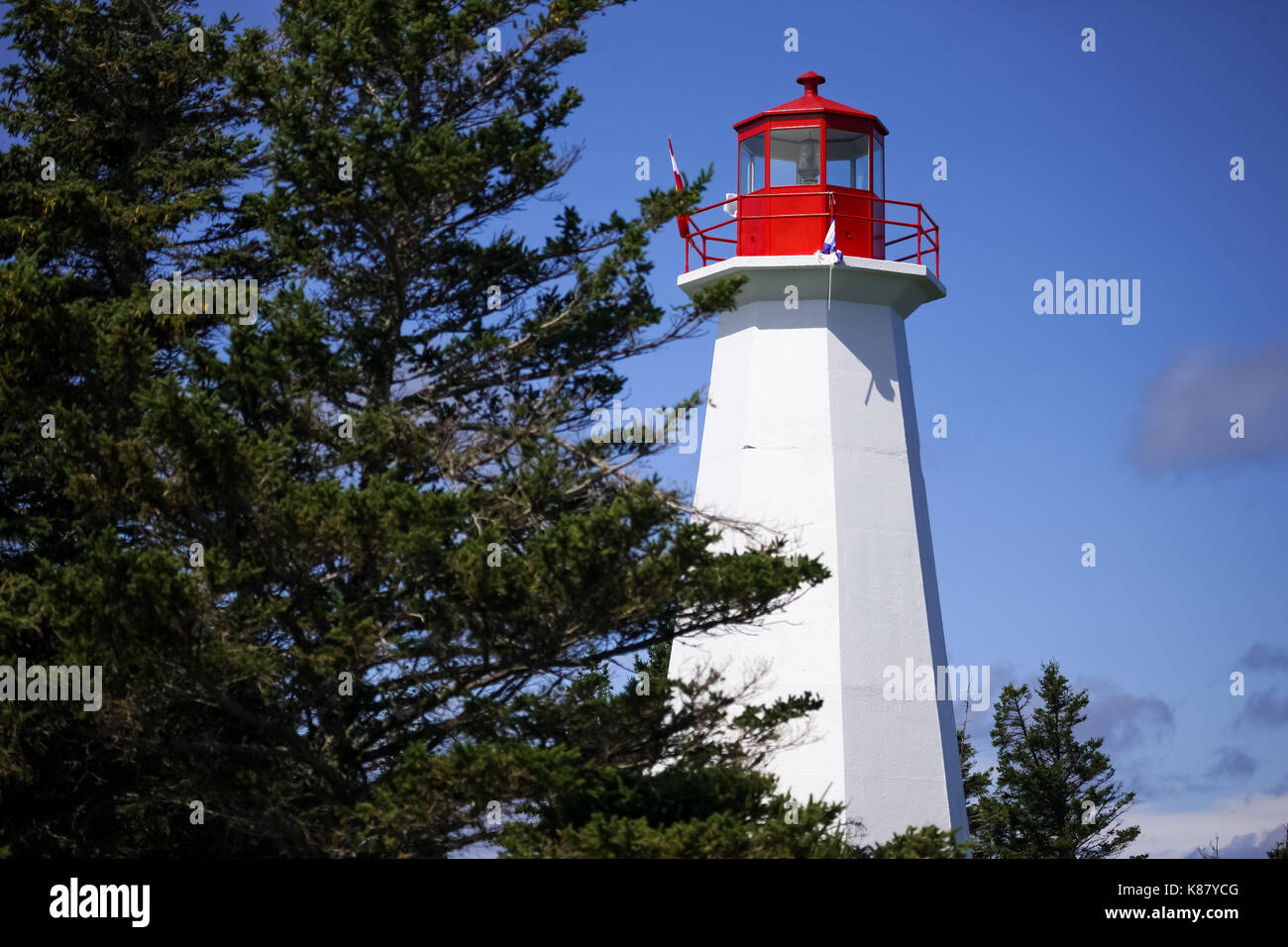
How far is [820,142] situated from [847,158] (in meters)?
0.51

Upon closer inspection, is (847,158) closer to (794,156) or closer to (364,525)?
(794,156)

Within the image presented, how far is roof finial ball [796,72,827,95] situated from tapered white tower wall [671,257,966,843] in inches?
120

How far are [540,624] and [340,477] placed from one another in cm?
284

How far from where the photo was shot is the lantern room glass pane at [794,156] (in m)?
22.3

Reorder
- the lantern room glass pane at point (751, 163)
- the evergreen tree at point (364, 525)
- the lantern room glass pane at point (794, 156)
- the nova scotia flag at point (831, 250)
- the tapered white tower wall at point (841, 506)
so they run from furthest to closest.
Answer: the lantern room glass pane at point (751, 163) < the lantern room glass pane at point (794, 156) < the nova scotia flag at point (831, 250) < the tapered white tower wall at point (841, 506) < the evergreen tree at point (364, 525)

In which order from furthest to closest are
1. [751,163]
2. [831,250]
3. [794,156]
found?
[751,163] → [794,156] → [831,250]

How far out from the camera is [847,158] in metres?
22.5

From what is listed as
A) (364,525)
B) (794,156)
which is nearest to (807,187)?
(794,156)

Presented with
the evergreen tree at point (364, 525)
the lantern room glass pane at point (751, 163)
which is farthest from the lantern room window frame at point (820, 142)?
the evergreen tree at point (364, 525)

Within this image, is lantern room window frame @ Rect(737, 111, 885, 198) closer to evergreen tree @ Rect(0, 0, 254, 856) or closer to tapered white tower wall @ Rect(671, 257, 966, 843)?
tapered white tower wall @ Rect(671, 257, 966, 843)

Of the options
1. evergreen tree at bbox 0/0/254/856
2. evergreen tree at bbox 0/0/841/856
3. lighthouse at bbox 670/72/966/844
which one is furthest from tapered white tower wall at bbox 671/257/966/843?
evergreen tree at bbox 0/0/254/856

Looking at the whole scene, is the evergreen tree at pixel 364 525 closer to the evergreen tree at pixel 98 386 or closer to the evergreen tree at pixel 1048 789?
the evergreen tree at pixel 98 386
